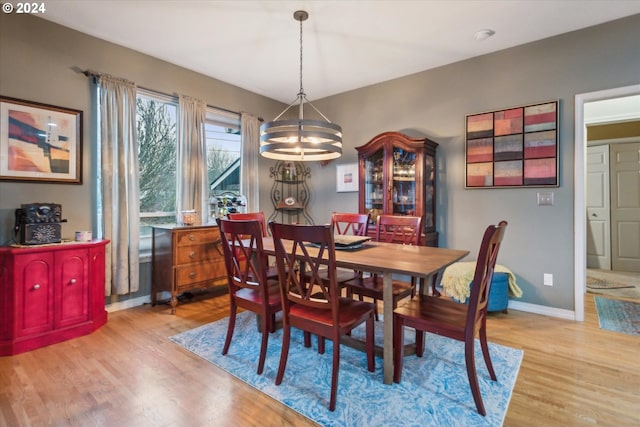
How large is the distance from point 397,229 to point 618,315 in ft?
7.42

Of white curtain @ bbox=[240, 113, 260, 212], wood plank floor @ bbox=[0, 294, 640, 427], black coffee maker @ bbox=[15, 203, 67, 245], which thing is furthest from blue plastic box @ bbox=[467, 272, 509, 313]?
black coffee maker @ bbox=[15, 203, 67, 245]

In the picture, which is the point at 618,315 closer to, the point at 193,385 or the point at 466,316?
the point at 466,316

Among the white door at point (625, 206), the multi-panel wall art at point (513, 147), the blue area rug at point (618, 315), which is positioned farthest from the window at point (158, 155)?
the white door at point (625, 206)

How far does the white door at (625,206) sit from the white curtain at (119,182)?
6.73m

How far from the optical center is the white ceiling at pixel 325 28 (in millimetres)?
2518

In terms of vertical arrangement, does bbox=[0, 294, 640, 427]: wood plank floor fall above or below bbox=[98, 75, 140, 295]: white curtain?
below

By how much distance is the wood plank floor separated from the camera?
1.59 metres

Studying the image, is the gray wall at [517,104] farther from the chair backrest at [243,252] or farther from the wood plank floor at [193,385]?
the chair backrest at [243,252]

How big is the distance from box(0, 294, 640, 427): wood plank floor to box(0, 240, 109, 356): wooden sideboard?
0.12m

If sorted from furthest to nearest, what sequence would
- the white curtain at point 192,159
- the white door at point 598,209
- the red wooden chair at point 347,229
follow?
the white door at point 598,209 < the white curtain at point 192,159 < the red wooden chair at point 347,229

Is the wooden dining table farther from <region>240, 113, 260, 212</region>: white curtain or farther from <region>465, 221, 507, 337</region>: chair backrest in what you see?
<region>240, 113, 260, 212</region>: white curtain

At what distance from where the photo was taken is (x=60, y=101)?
2.77m

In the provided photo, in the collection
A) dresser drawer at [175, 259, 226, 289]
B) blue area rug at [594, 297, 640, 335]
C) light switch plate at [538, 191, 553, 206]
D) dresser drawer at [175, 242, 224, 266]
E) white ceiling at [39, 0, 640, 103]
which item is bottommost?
blue area rug at [594, 297, 640, 335]

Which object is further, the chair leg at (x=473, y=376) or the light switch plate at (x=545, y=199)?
the light switch plate at (x=545, y=199)
